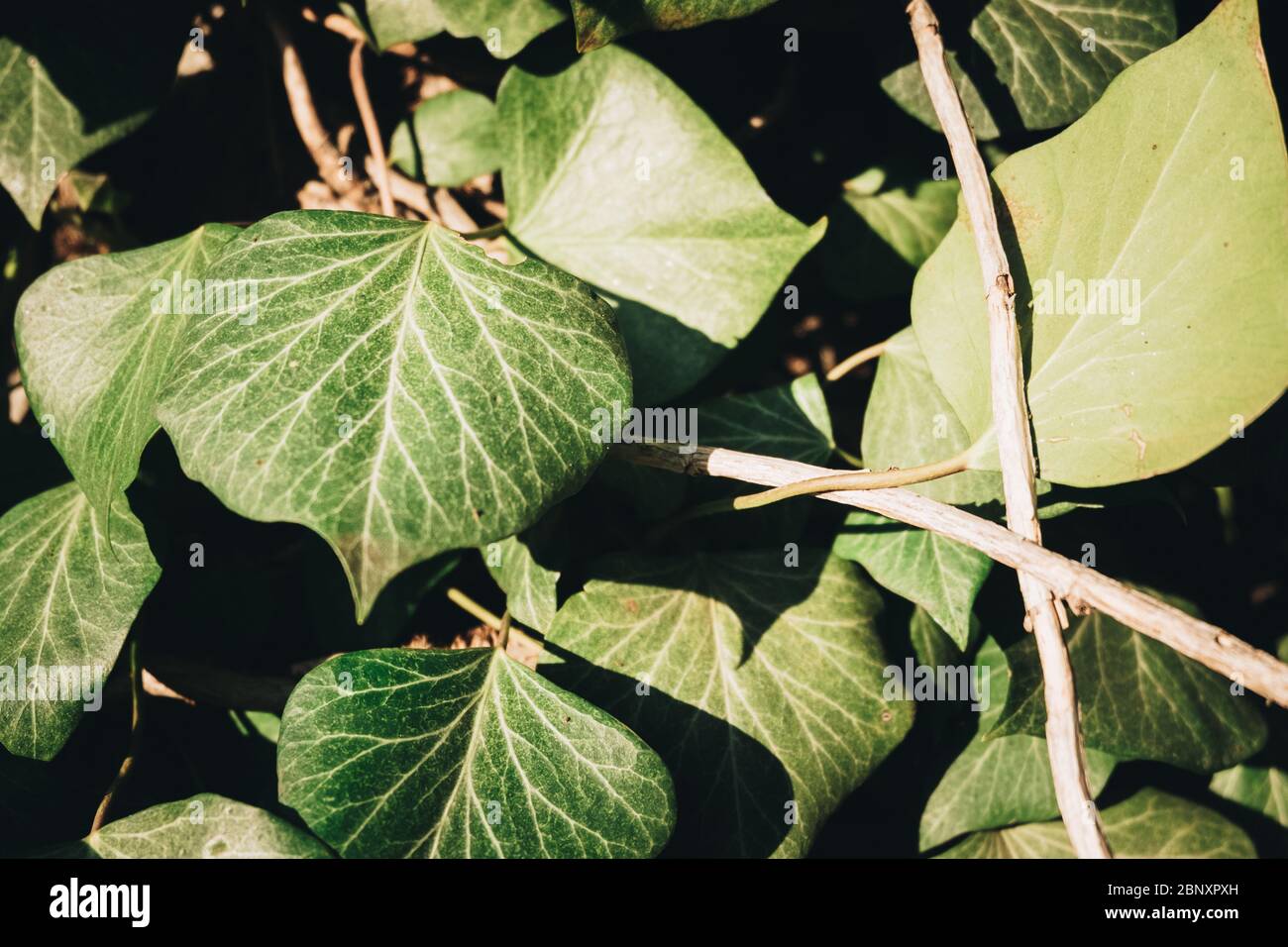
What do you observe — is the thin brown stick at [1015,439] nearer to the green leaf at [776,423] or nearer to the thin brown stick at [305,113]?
the green leaf at [776,423]

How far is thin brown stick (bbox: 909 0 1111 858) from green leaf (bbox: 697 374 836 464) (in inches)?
8.1

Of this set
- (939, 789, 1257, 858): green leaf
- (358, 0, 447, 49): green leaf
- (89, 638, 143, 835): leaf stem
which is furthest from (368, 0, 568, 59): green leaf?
(939, 789, 1257, 858): green leaf

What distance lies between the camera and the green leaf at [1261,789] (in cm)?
100

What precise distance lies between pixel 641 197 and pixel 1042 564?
0.48m

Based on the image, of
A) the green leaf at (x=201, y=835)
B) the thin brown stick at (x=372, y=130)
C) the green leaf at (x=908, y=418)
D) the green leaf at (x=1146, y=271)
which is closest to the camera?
the green leaf at (x=1146, y=271)

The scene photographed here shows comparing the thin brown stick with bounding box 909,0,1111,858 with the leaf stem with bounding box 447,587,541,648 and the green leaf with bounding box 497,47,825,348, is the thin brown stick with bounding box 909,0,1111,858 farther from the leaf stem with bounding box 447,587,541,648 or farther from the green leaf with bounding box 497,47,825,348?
the leaf stem with bounding box 447,587,541,648

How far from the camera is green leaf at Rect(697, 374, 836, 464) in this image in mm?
863

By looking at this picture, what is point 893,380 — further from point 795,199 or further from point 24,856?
point 24,856

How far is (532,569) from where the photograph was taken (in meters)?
0.83

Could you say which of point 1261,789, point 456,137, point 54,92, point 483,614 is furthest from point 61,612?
point 1261,789

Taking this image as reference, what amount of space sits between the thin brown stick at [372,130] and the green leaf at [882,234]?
0.47 metres

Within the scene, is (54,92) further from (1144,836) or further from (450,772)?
(1144,836)

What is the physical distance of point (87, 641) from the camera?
788 millimetres

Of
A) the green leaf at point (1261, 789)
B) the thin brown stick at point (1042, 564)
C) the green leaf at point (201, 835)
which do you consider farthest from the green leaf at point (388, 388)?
the green leaf at point (1261, 789)
